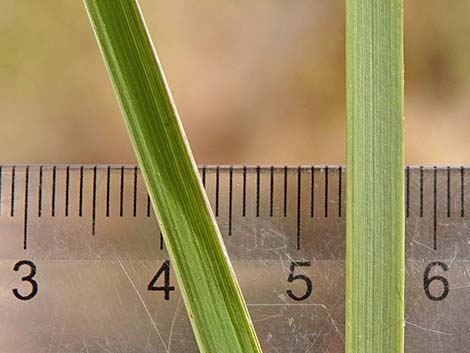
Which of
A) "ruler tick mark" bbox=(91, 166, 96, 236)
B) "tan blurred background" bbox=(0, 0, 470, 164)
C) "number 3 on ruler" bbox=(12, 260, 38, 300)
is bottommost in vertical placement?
"number 3 on ruler" bbox=(12, 260, 38, 300)

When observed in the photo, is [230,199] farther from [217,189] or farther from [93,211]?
[93,211]

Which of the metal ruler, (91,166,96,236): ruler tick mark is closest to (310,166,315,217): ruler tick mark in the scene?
the metal ruler

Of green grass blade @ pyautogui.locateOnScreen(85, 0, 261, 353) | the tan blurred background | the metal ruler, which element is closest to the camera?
green grass blade @ pyautogui.locateOnScreen(85, 0, 261, 353)

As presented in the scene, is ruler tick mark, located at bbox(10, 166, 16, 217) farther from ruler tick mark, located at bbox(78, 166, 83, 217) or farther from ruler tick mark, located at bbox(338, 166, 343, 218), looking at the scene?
ruler tick mark, located at bbox(338, 166, 343, 218)

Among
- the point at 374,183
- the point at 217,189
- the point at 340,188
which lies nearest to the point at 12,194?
the point at 217,189

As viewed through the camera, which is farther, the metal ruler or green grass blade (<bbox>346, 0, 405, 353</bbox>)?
the metal ruler

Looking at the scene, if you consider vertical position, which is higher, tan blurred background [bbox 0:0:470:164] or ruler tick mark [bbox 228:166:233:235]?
tan blurred background [bbox 0:0:470:164]

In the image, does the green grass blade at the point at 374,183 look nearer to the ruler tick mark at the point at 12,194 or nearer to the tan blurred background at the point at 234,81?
the ruler tick mark at the point at 12,194
